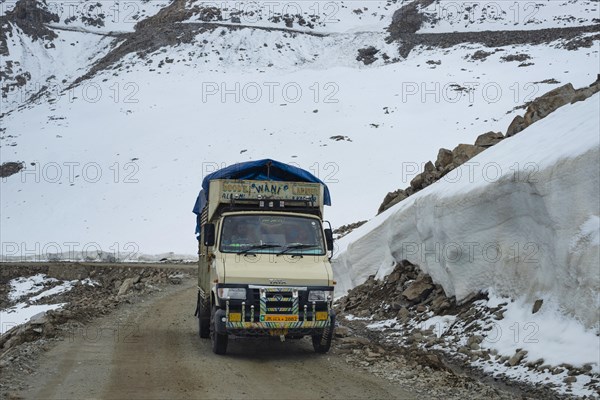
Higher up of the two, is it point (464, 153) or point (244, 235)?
point (464, 153)

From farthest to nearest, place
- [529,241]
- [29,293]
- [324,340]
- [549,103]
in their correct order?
[29,293] → [549,103] → [529,241] → [324,340]

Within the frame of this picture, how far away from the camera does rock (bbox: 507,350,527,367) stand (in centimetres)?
962

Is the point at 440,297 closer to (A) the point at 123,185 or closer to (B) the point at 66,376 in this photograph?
(B) the point at 66,376

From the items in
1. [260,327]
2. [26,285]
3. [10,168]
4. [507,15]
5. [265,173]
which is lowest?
[26,285]

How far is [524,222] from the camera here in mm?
11648

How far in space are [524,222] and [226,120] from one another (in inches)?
1874

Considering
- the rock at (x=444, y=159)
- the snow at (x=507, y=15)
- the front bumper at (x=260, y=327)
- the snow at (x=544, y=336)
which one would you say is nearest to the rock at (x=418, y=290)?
the snow at (x=544, y=336)

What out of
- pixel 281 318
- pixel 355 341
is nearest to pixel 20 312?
pixel 355 341

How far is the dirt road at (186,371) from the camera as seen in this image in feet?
27.6

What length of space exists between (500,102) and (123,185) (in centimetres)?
3088

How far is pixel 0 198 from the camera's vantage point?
1906 inches

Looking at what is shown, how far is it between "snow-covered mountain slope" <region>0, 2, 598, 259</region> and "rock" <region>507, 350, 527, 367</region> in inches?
1203

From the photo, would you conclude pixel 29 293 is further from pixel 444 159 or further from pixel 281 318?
pixel 281 318

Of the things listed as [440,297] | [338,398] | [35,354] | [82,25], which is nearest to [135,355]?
[35,354]
